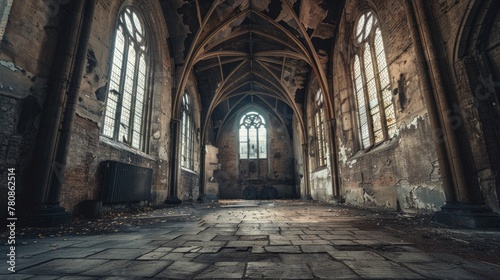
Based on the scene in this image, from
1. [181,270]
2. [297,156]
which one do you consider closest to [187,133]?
[297,156]

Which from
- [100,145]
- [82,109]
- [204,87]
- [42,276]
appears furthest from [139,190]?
[204,87]

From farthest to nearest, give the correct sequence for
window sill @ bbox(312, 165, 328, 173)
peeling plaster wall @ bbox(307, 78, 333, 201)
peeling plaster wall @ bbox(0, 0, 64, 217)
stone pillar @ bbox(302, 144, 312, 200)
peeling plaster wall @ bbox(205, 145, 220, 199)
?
peeling plaster wall @ bbox(205, 145, 220, 199) < stone pillar @ bbox(302, 144, 312, 200) < window sill @ bbox(312, 165, 328, 173) < peeling plaster wall @ bbox(307, 78, 333, 201) < peeling plaster wall @ bbox(0, 0, 64, 217)

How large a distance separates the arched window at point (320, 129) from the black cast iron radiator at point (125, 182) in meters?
8.76

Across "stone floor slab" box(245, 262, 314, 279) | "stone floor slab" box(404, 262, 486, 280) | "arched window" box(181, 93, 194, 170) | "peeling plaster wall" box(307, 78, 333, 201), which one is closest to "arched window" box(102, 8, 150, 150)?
"arched window" box(181, 93, 194, 170)

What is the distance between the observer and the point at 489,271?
5.49 ft

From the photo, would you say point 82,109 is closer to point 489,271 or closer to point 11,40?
point 11,40

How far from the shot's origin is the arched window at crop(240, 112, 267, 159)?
19859 mm

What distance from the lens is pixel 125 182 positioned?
21.3ft

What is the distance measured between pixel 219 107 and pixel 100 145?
13.3m

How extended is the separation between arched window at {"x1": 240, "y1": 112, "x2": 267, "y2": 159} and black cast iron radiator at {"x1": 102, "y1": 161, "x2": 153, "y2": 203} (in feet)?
40.4

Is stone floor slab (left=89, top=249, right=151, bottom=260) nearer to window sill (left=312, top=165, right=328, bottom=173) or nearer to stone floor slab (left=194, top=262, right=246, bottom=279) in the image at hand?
stone floor slab (left=194, top=262, right=246, bottom=279)

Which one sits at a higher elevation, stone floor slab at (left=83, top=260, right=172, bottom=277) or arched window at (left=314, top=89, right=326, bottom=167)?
arched window at (left=314, top=89, right=326, bottom=167)

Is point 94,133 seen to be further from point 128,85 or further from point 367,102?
point 367,102

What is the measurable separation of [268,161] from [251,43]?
9.99m
